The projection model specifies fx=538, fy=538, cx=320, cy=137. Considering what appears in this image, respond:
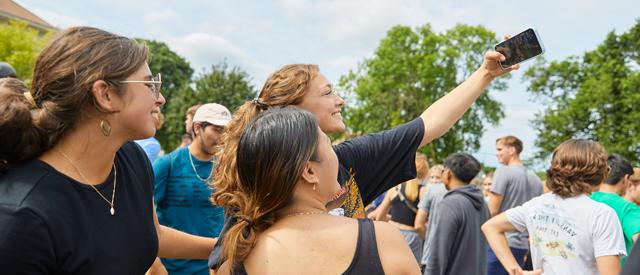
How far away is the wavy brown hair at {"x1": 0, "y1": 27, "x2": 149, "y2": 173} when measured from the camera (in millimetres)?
1756

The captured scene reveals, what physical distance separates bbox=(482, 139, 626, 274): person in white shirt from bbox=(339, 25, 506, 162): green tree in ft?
121

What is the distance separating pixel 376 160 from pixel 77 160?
4.35 feet

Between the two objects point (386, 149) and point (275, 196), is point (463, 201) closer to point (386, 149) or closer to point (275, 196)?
point (386, 149)

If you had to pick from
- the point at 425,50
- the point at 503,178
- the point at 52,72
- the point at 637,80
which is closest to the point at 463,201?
the point at 503,178

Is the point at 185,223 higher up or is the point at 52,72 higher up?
the point at 52,72

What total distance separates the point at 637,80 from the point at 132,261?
3495 centimetres

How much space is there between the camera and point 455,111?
9.17ft

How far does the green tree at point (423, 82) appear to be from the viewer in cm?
4097

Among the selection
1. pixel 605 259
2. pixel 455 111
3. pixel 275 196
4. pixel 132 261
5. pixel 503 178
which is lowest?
pixel 503 178

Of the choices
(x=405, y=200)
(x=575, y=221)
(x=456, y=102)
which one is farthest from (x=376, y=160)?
(x=405, y=200)

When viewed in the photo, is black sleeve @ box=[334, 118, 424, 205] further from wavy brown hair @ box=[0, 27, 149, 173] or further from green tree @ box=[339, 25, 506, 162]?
green tree @ box=[339, 25, 506, 162]

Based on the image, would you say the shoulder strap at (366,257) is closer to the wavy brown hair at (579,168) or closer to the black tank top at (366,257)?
the black tank top at (366,257)

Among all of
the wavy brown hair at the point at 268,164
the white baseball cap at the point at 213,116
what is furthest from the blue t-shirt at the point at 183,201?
the wavy brown hair at the point at 268,164

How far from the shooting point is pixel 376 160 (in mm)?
2596
